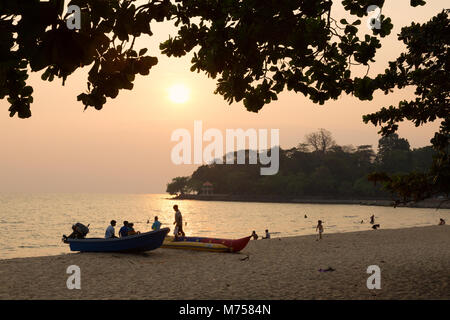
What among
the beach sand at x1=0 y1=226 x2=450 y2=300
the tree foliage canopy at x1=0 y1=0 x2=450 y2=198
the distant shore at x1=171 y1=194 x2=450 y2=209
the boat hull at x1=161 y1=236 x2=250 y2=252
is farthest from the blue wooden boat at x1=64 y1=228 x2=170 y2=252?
the distant shore at x1=171 y1=194 x2=450 y2=209

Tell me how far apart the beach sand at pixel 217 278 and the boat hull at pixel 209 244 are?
166cm

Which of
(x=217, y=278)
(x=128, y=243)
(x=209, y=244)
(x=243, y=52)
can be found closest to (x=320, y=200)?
(x=209, y=244)

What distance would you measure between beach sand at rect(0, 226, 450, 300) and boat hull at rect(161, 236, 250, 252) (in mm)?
1661

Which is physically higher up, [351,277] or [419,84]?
[419,84]

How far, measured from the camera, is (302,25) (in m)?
8.00

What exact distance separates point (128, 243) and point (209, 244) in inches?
169

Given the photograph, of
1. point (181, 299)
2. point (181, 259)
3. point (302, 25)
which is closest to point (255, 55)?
point (302, 25)

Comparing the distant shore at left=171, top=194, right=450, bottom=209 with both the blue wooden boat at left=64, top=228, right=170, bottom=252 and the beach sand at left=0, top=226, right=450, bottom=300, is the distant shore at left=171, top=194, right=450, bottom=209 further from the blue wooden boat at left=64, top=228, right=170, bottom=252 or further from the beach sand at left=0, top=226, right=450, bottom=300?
the blue wooden boat at left=64, top=228, right=170, bottom=252

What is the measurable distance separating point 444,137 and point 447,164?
4.24ft

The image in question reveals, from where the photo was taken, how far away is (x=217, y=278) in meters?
14.4

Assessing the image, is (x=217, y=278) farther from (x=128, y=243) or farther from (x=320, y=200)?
(x=320, y=200)

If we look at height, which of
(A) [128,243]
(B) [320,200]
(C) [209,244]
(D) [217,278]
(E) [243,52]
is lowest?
(B) [320,200]

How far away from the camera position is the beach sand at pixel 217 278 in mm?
11859
